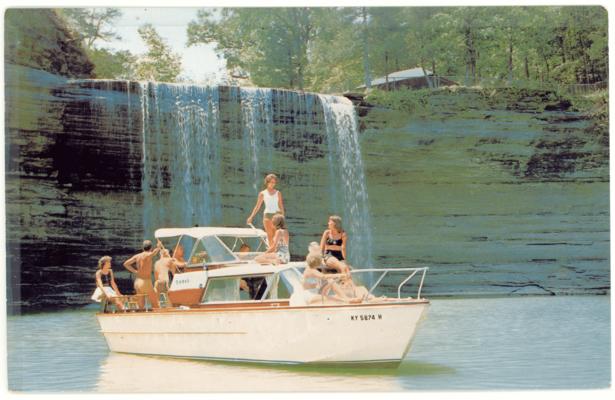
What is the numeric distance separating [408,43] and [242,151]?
14.5ft

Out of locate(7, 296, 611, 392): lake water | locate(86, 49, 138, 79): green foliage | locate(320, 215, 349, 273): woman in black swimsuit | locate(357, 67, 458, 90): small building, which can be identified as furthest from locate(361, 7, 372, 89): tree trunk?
locate(320, 215, 349, 273): woman in black swimsuit

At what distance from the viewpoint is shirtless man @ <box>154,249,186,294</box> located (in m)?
13.4

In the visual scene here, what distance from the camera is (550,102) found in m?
25.9

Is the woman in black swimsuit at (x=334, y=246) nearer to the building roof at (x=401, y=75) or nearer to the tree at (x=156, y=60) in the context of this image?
the tree at (x=156, y=60)

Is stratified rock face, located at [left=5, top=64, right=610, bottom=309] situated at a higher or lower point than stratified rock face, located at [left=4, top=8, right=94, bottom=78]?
lower

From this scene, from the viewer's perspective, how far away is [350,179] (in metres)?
25.7

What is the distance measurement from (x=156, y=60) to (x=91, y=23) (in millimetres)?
1485

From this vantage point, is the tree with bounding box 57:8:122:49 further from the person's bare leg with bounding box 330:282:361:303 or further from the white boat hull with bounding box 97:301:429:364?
the person's bare leg with bounding box 330:282:361:303

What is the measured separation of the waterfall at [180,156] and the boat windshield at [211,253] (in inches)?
404

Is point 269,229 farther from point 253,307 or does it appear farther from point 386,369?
point 386,369

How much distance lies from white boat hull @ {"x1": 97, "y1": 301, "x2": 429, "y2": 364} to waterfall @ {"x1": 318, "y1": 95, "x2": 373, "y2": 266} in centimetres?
1293

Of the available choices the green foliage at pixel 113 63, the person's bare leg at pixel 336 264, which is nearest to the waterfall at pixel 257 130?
the green foliage at pixel 113 63

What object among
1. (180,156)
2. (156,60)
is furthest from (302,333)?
(180,156)

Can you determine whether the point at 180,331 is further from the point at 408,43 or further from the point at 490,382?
the point at 408,43
